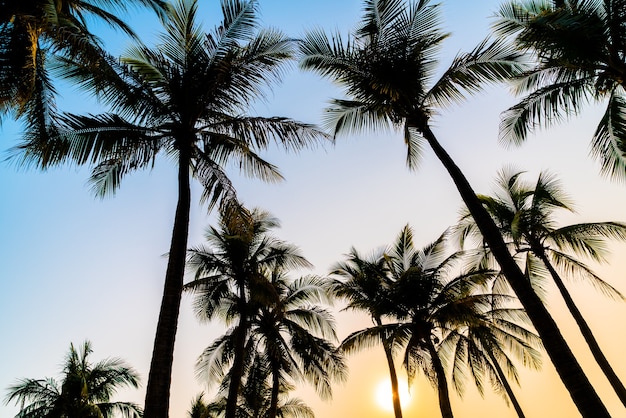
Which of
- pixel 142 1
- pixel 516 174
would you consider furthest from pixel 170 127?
pixel 516 174

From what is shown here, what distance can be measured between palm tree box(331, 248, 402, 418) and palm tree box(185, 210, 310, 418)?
2.39 metres

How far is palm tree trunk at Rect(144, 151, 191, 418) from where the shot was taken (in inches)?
204

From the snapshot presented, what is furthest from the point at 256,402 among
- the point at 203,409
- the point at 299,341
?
the point at 203,409

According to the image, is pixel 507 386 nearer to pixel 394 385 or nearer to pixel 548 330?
pixel 394 385

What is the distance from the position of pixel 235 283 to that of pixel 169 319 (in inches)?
376

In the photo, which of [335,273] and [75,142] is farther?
[335,273]

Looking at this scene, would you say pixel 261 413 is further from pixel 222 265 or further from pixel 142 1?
pixel 142 1

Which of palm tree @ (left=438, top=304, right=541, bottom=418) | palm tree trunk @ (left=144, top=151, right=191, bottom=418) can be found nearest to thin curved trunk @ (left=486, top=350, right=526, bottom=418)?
palm tree @ (left=438, top=304, right=541, bottom=418)

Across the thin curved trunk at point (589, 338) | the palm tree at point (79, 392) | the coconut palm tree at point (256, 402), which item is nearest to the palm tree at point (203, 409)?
the coconut palm tree at point (256, 402)

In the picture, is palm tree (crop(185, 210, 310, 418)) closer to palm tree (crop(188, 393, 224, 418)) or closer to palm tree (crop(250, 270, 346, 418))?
palm tree (crop(250, 270, 346, 418))

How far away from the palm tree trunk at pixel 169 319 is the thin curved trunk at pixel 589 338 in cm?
1263

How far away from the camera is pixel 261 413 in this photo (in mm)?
26797

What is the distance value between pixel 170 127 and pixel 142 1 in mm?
3179

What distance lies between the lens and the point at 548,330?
5406 mm
